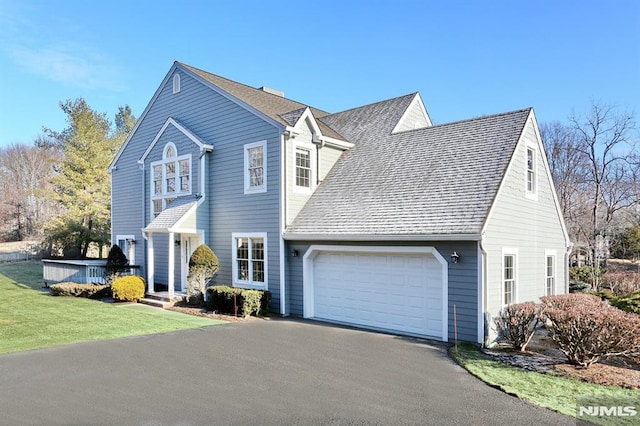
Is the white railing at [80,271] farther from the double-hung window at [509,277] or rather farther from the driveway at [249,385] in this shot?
the double-hung window at [509,277]

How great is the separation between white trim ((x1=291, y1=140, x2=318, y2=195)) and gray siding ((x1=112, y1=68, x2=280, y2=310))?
24.2 inches

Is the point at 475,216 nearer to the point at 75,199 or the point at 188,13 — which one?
the point at 188,13

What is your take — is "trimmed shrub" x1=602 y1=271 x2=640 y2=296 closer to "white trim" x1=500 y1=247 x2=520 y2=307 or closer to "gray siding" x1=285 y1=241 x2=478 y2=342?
"white trim" x1=500 y1=247 x2=520 y2=307

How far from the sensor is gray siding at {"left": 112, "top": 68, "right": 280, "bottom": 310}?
14352 mm

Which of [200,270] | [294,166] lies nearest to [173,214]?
[200,270]

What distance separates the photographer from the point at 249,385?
6.92 m

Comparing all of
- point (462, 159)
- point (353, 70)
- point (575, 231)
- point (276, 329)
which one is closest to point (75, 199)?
A: point (353, 70)

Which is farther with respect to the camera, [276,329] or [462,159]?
[462,159]

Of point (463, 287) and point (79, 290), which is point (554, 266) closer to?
point (463, 287)

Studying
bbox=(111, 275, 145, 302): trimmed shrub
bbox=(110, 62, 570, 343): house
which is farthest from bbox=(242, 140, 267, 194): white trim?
bbox=(111, 275, 145, 302): trimmed shrub

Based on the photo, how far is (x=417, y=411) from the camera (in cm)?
589

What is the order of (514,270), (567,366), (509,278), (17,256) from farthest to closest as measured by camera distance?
(17,256) → (514,270) → (509,278) → (567,366)

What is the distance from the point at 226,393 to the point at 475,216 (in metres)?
6.93

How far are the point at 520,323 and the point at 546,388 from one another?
278cm
